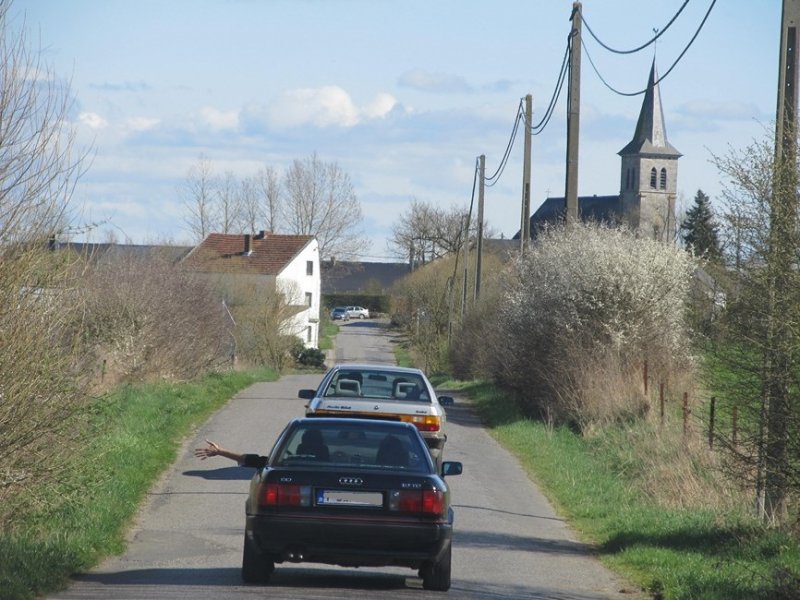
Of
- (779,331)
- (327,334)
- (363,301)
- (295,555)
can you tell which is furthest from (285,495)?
(363,301)

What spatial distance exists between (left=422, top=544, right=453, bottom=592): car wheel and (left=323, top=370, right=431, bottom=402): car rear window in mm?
6819

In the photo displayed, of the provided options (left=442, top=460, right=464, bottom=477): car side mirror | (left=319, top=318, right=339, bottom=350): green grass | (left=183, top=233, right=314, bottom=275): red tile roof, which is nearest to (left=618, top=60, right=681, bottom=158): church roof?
(left=319, top=318, right=339, bottom=350): green grass

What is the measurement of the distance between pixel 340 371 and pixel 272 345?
34392mm

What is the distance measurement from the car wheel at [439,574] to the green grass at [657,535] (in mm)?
1858

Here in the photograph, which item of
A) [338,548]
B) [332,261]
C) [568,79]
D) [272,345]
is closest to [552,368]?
[568,79]

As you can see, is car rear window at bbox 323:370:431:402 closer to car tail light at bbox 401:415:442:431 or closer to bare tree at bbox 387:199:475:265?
car tail light at bbox 401:415:442:431

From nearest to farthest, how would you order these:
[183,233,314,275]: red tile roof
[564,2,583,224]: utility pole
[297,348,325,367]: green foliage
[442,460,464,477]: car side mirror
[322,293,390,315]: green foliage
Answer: [442,460,464,477]: car side mirror → [564,2,583,224]: utility pole → [297,348,325,367]: green foliage → [183,233,314,275]: red tile roof → [322,293,390,315]: green foliage

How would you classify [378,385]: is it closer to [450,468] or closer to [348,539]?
[450,468]

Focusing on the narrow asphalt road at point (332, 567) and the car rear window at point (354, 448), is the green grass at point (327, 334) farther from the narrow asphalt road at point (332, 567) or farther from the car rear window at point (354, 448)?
the car rear window at point (354, 448)

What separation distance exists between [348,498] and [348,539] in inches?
12.4

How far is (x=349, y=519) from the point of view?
30.7ft

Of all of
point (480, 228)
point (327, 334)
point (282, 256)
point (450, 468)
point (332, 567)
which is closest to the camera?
point (450, 468)

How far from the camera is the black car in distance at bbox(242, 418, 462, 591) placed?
30.6 ft

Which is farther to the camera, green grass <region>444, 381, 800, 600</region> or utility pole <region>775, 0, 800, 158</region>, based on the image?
utility pole <region>775, 0, 800, 158</region>
